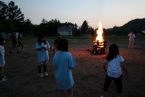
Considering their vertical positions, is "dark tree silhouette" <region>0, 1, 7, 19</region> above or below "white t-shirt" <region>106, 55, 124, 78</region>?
above

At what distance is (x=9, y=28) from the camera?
6962 centimetres

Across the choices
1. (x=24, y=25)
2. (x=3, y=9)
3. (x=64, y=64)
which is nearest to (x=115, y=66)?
(x=64, y=64)

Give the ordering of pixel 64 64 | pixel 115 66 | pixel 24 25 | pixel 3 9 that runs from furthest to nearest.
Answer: pixel 3 9 < pixel 24 25 < pixel 115 66 < pixel 64 64

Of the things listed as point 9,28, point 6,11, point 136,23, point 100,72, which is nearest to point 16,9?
point 6,11

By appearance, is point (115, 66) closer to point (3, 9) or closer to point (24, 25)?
point (24, 25)

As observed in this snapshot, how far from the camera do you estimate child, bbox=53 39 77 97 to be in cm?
581

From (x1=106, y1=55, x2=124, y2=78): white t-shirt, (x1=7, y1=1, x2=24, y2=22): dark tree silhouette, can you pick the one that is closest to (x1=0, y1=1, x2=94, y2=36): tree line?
(x1=7, y1=1, x2=24, y2=22): dark tree silhouette

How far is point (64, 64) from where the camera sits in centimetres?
584

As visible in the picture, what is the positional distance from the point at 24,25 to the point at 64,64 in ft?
289

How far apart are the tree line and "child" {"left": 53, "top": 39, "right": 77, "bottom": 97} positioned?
60883mm

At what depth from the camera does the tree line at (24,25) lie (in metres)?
70.9

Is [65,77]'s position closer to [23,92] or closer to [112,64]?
[112,64]

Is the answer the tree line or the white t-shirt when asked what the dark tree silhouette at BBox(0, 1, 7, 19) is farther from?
the white t-shirt

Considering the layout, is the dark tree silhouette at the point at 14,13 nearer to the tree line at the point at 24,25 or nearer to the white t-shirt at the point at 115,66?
the tree line at the point at 24,25
